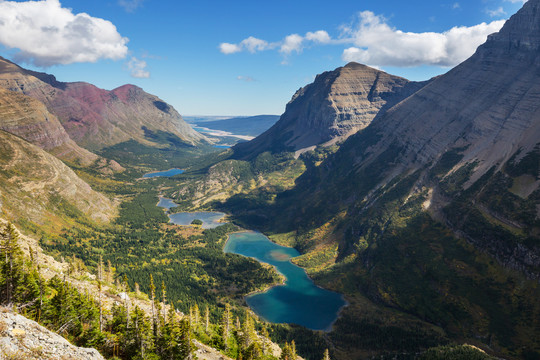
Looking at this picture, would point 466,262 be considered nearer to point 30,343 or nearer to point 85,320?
point 85,320

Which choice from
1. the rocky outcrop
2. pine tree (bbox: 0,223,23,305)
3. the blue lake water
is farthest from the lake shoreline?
the rocky outcrop

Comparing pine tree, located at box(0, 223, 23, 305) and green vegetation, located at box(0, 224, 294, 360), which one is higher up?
pine tree, located at box(0, 223, 23, 305)

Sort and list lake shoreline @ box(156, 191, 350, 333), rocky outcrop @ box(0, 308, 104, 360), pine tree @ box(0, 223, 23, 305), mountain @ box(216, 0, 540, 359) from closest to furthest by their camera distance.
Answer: rocky outcrop @ box(0, 308, 104, 360)
pine tree @ box(0, 223, 23, 305)
mountain @ box(216, 0, 540, 359)
lake shoreline @ box(156, 191, 350, 333)

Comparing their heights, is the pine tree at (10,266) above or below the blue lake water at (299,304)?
above

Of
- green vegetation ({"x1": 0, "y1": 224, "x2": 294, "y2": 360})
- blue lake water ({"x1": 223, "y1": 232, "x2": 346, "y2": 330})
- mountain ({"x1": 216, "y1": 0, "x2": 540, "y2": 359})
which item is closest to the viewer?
green vegetation ({"x1": 0, "y1": 224, "x2": 294, "y2": 360})

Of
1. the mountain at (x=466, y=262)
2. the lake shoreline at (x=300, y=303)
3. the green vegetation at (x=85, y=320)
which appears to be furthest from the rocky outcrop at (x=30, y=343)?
the lake shoreline at (x=300, y=303)

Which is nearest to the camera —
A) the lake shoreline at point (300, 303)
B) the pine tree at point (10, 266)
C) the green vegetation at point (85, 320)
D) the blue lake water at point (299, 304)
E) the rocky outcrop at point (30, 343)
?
the rocky outcrop at point (30, 343)

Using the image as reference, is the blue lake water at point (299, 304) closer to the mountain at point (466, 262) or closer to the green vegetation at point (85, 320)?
the mountain at point (466, 262)

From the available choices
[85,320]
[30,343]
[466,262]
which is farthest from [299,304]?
[30,343]

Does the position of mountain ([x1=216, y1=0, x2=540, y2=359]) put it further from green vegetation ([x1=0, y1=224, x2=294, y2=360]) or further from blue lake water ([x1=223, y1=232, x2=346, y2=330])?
green vegetation ([x1=0, y1=224, x2=294, y2=360])
